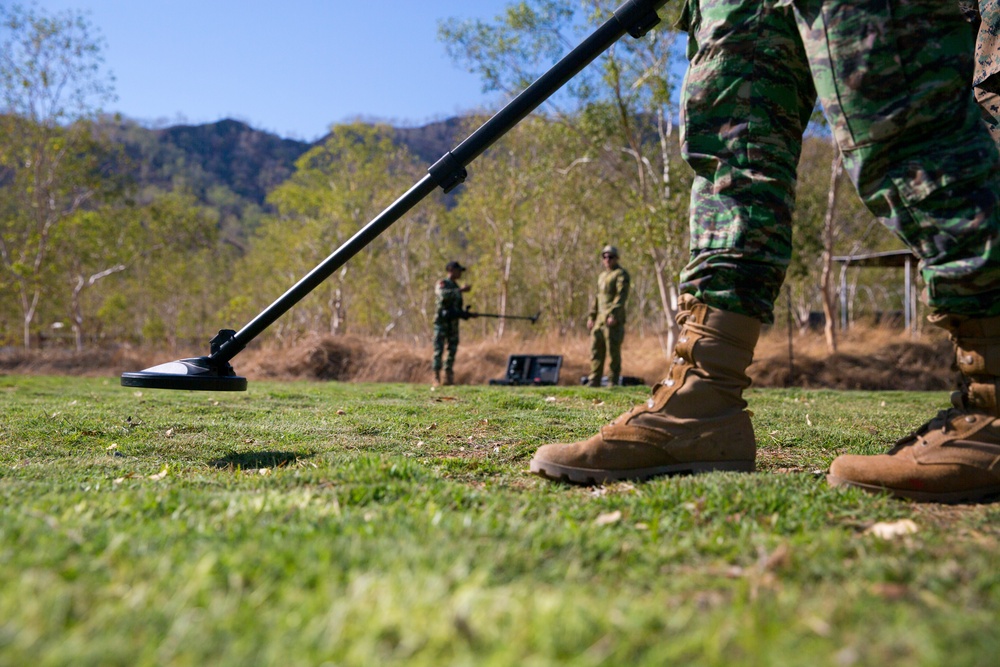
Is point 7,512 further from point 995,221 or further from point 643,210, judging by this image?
point 643,210

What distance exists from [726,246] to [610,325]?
394 inches

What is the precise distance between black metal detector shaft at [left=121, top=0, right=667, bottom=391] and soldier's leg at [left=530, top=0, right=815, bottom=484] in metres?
0.31

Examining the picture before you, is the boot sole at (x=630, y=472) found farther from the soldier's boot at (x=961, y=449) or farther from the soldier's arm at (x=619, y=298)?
the soldier's arm at (x=619, y=298)

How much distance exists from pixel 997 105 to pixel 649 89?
17091 mm

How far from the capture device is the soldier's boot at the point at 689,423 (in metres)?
2.05

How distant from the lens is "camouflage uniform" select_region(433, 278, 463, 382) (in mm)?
13164

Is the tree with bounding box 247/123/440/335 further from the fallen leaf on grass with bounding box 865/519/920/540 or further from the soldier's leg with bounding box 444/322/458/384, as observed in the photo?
the fallen leaf on grass with bounding box 865/519/920/540

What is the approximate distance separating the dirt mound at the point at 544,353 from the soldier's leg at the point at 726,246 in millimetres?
14147

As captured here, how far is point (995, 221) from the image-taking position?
167 centimetres

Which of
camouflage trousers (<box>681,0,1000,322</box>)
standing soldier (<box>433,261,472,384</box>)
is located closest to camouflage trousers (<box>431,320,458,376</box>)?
standing soldier (<box>433,261,472,384</box>)

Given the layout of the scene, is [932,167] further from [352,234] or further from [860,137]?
[352,234]

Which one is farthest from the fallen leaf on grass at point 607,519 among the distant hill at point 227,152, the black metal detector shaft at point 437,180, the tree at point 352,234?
the distant hill at point 227,152

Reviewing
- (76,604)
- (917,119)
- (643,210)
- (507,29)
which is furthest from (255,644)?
(507,29)

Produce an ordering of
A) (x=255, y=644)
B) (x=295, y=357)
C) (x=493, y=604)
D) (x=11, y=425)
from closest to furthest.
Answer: (x=255, y=644) → (x=493, y=604) → (x=11, y=425) → (x=295, y=357)
